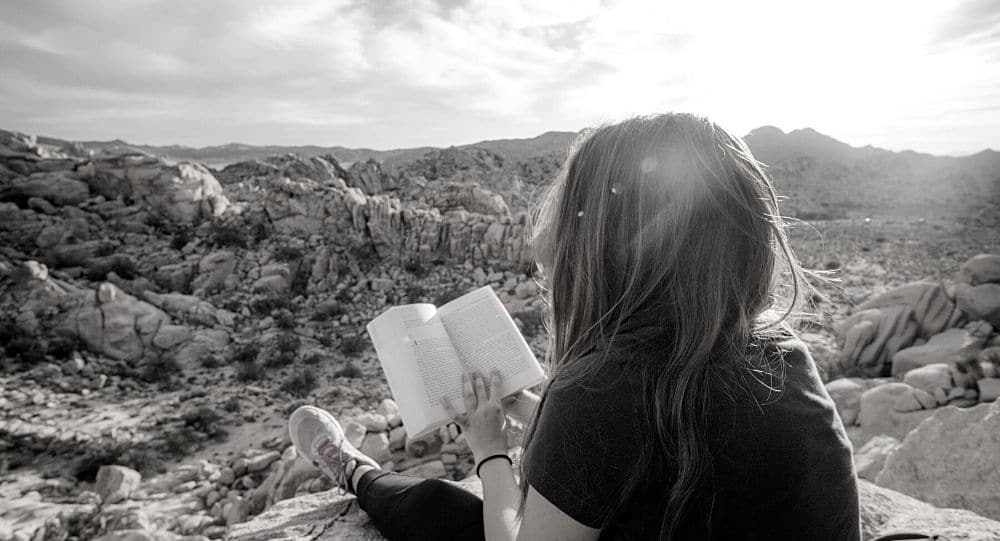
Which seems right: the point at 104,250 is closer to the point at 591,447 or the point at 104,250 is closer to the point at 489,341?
the point at 489,341

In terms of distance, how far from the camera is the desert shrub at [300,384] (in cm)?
705

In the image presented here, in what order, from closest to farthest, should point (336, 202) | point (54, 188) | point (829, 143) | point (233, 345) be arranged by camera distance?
point (233, 345) → point (54, 188) → point (336, 202) → point (829, 143)

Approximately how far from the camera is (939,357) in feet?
19.7

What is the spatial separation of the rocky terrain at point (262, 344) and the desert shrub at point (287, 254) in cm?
5

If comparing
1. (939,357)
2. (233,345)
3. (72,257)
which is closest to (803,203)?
(939,357)

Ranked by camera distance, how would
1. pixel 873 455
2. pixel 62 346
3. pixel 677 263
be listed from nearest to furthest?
1. pixel 677 263
2. pixel 873 455
3. pixel 62 346

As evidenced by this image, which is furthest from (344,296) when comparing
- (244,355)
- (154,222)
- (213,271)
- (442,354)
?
(442,354)

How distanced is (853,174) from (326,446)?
49.2m

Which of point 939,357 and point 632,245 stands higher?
point 632,245

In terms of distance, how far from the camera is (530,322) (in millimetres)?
9305

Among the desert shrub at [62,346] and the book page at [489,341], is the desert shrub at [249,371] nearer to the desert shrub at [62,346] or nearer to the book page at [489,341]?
the desert shrub at [62,346]

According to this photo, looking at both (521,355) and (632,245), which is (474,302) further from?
(632,245)

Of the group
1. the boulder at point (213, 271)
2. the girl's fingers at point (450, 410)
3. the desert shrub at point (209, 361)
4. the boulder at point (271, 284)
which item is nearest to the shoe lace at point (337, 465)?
the girl's fingers at point (450, 410)

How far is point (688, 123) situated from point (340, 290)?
34.5ft
